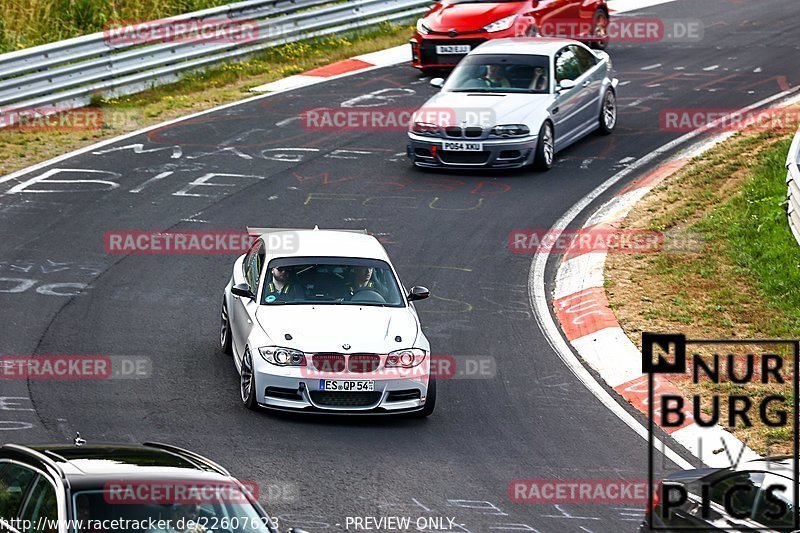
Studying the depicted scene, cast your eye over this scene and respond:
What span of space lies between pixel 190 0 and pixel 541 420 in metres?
18.1

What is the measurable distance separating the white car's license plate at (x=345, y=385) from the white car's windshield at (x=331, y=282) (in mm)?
1041

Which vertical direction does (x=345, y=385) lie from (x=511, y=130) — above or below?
below

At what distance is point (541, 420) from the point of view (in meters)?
11.5

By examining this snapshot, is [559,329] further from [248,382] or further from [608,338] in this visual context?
[248,382]

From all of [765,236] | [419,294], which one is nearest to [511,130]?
[765,236]

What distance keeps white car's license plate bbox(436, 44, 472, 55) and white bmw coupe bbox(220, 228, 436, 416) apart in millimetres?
11758

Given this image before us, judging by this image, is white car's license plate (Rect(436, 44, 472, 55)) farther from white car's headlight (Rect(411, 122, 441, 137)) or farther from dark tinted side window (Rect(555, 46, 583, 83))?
white car's headlight (Rect(411, 122, 441, 137))

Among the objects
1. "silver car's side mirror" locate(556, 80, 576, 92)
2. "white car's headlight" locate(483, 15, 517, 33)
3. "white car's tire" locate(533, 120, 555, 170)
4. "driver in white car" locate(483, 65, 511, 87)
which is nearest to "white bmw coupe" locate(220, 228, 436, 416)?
"white car's tire" locate(533, 120, 555, 170)

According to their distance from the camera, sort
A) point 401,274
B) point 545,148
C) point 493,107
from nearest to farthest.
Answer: point 401,274 → point 493,107 → point 545,148

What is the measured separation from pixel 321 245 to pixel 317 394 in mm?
1901

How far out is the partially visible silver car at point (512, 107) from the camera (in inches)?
742

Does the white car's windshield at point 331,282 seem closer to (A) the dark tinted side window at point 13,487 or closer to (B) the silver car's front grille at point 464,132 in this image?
(A) the dark tinted side window at point 13,487

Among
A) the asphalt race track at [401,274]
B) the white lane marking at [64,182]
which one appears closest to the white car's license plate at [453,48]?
the asphalt race track at [401,274]

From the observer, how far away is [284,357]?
11312 millimetres
